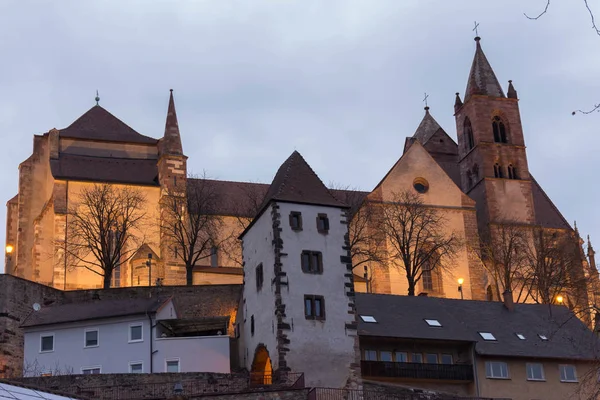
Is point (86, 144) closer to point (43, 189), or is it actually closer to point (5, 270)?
point (43, 189)

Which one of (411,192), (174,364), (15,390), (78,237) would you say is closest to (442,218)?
(411,192)

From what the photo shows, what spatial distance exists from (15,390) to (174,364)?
857 inches

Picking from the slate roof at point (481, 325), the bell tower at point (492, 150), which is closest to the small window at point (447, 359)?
the slate roof at point (481, 325)

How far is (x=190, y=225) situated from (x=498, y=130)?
31181mm

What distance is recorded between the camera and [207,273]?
3268 inches

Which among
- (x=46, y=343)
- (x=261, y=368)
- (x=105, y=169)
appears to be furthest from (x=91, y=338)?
(x=105, y=169)

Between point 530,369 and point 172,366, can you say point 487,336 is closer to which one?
point 530,369

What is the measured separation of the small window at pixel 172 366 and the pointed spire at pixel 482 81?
5113 centimetres

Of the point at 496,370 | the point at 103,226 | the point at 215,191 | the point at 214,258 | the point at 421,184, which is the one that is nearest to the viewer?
the point at 496,370

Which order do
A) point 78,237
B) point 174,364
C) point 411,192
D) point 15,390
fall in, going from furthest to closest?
point 411,192, point 78,237, point 174,364, point 15,390

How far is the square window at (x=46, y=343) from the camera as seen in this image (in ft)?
199

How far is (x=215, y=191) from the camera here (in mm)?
91938

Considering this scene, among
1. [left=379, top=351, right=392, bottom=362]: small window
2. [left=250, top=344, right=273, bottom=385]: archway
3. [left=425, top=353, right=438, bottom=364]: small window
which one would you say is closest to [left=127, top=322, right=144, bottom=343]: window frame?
[left=250, top=344, right=273, bottom=385]: archway

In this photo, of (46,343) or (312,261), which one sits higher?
(312,261)
